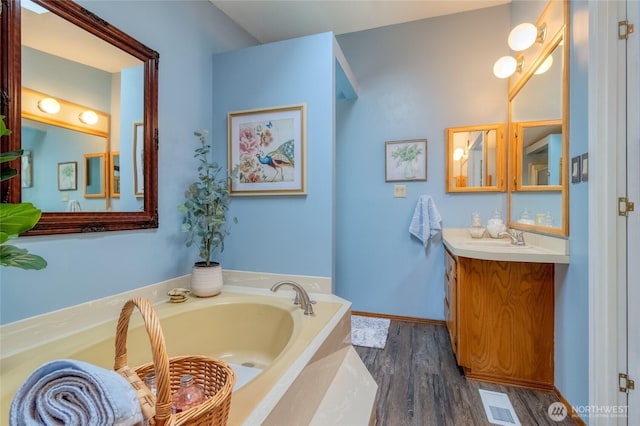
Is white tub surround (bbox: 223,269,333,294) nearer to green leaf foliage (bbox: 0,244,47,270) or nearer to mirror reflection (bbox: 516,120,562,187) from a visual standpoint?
green leaf foliage (bbox: 0,244,47,270)

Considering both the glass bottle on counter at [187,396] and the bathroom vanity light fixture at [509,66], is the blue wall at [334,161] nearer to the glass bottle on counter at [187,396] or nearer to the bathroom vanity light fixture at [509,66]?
the bathroom vanity light fixture at [509,66]

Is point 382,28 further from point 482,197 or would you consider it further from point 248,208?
point 248,208

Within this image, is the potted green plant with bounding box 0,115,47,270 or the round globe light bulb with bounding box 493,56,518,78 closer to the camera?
the potted green plant with bounding box 0,115,47,270

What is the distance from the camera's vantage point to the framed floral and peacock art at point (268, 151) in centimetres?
186

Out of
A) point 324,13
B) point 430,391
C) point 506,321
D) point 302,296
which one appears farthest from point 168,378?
point 324,13

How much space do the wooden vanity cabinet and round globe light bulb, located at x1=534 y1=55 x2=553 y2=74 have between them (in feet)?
4.12

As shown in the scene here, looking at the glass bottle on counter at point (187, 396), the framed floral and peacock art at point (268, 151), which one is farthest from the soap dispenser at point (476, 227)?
the glass bottle on counter at point (187, 396)

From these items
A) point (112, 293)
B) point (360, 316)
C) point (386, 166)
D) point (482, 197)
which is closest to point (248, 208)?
point (112, 293)

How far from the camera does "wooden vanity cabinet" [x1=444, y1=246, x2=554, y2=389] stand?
173cm

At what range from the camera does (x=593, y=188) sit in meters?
1.27

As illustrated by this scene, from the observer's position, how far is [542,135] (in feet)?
6.28

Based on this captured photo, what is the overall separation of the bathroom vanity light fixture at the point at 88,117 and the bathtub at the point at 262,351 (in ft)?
3.14

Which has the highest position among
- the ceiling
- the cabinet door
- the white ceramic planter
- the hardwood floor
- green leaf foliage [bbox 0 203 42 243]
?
the ceiling

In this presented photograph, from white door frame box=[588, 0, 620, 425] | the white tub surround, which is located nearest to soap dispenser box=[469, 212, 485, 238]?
white door frame box=[588, 0, 620, 425]
